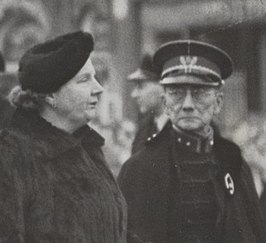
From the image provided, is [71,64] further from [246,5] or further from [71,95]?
[246,5]

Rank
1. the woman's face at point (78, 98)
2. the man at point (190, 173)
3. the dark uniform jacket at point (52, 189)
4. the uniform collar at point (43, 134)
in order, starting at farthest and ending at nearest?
the man at point (190, 173) < the woman's face at point (78, 98) < the uniform collar at point (43, 134) < the dark uniform jacket at point (52, 189)

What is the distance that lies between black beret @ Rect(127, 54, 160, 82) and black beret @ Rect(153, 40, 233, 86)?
28 millimetres

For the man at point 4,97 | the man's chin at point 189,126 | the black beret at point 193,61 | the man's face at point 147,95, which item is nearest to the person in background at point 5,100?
the man at point 4,97

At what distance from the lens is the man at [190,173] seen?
11.0 feet

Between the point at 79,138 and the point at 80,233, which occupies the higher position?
the point at 79,138

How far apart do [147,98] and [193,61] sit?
12.6 inches

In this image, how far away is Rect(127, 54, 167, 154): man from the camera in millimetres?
3455

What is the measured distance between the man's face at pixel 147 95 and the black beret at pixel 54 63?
0.63 metres

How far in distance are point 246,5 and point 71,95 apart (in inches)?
50.4

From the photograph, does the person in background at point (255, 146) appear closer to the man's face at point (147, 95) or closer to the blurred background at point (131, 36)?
the blurred background at point (131, 36)

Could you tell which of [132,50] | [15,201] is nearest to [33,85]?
[15,201]

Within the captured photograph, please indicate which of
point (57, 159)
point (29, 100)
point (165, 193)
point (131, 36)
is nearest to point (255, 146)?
point (165, 193)

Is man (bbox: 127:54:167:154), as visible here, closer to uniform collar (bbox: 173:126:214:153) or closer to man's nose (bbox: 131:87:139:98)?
man's nose (bbox: 131:87:139:98)

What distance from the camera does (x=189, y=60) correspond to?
11.4 ft
